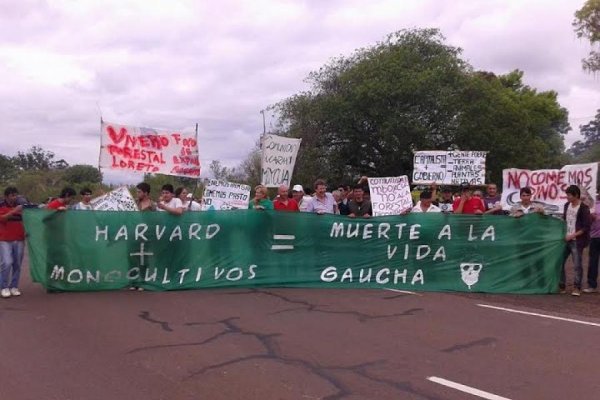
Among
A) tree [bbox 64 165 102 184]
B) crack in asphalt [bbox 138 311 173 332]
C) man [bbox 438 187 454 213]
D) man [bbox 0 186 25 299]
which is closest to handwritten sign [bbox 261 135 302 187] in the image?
man [bbox 438 187 454 213]

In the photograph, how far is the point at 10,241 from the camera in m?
9.29

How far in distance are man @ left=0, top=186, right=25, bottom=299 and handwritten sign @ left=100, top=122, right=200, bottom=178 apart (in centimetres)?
192

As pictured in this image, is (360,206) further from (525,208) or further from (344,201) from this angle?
(525,208)

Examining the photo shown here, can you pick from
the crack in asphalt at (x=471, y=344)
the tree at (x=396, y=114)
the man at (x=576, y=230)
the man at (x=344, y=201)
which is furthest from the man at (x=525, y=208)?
the tree at (x=396, y=114)

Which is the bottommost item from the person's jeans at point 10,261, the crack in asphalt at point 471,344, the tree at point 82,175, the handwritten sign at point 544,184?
the crack in asphalt at point 471,344

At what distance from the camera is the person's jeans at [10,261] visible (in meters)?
9.20

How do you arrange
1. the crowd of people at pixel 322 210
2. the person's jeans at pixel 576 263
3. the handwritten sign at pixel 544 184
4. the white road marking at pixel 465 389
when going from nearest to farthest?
1. the white road marking at pixel 465 389
2. the crowd of people at pixel 322 210
3. the person's jeans at pixel 576 263
4. the handwritten sign at pixel 544 184

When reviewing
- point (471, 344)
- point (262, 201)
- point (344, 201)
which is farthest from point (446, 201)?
point (471, 344)

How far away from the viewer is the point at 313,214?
1046 cm

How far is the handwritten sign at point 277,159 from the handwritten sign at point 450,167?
343 centimetres

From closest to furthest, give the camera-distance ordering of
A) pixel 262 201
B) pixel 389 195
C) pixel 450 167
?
pixel 262 201
pixel 389 195
pixel 450 167

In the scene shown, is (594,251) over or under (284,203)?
under

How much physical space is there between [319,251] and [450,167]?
211 inches

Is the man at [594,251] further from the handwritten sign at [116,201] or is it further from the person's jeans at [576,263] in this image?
the handwritten sign at [116,201]
